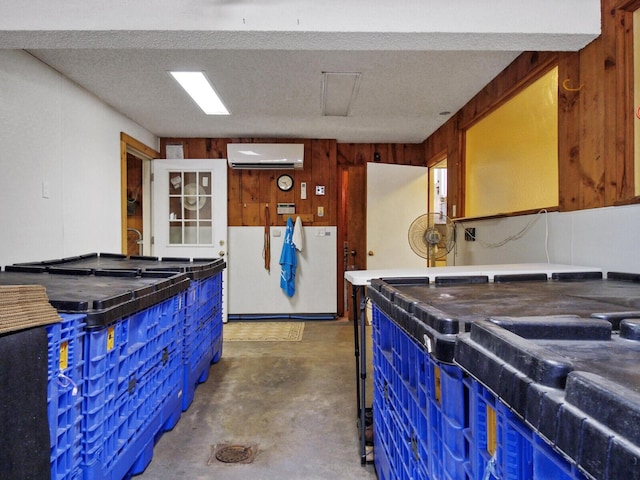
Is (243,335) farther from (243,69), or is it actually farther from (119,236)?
(243,69)

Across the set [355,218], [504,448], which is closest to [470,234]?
[355,218]

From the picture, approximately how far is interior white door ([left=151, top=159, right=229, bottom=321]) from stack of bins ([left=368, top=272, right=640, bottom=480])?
11.6 ft

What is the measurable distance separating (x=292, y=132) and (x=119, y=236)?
229 centimetres

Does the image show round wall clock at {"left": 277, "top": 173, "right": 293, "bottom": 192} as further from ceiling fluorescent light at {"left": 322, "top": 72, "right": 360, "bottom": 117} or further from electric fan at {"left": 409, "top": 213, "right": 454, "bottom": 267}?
electric fan at {"left": 409, "top": 213, "right": 454, "bottom": 267}

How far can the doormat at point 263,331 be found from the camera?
13.1ft

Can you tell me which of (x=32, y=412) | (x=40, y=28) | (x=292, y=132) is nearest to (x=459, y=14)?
(x=40, y=28)

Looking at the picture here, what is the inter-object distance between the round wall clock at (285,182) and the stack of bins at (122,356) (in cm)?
293

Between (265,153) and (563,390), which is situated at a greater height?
(265,153)

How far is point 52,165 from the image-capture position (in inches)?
110

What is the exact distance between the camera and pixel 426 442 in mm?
988

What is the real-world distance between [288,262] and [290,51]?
271 cm

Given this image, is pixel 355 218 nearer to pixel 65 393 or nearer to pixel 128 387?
pixel 128 387

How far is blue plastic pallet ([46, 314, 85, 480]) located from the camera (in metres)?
1.08

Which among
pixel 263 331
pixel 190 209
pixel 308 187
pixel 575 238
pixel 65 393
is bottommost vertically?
pixel 263 331
